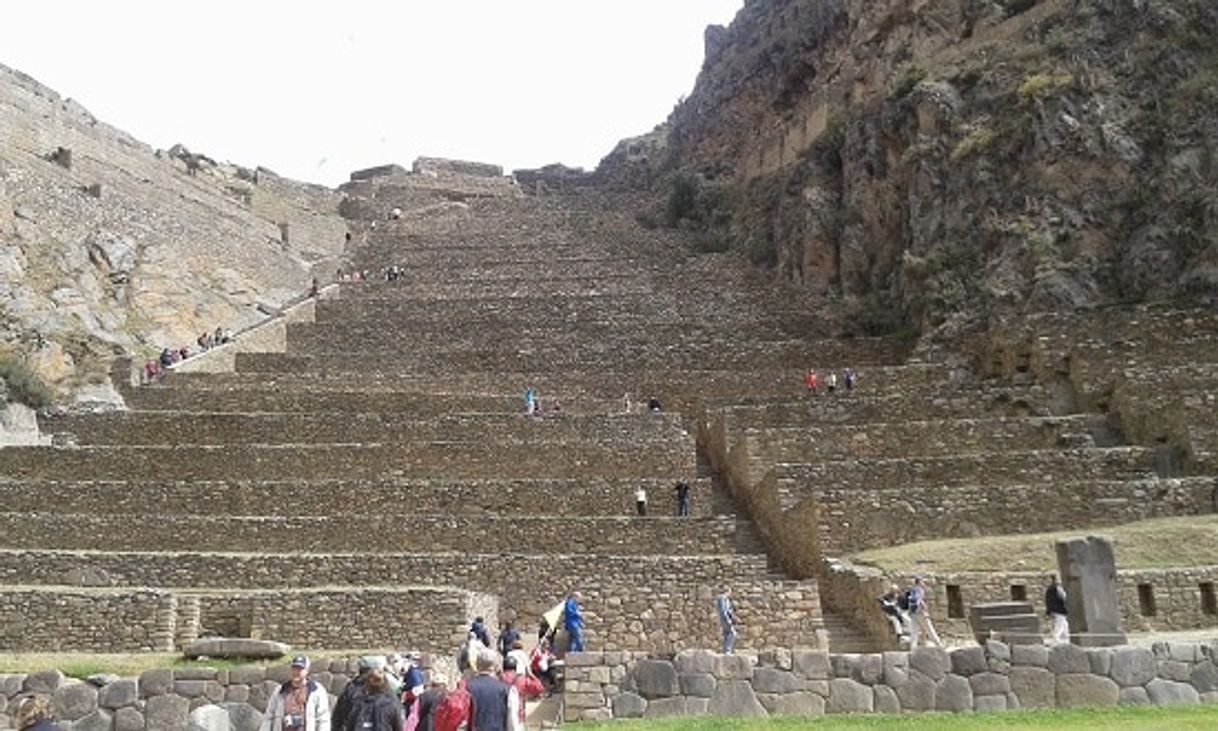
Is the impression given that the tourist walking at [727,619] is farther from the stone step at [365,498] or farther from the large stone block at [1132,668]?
the large stone block at [1132,668]

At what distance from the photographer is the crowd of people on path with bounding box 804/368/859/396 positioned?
29.2 m

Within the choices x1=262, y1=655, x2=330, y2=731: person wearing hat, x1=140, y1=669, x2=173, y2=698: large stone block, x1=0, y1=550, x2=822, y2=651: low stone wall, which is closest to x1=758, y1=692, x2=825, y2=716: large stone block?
x1=262, y1=655, x2=330, y2=731: person wearing hat

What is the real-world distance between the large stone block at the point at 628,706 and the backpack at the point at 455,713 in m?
4.34

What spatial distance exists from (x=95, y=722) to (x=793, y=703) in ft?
24.7

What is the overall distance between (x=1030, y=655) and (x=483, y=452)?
15.8 m

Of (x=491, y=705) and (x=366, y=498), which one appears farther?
(x=366, y=498)

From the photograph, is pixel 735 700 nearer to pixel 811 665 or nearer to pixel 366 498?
pixel 811 665

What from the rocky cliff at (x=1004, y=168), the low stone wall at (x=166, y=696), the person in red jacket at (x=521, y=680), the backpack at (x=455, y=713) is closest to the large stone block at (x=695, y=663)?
the person in red jacket at (x=521, y=680)

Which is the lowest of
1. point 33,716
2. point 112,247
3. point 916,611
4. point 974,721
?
point 974,721

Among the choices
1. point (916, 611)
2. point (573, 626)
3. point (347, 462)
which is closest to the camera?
point (916, 611)

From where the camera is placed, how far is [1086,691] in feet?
38.6

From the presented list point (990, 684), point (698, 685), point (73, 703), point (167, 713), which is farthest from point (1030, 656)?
point (73, 703)

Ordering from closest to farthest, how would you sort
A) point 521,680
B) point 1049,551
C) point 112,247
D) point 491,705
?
point 491,705, point 521,680, point 1049,551, point 112,247

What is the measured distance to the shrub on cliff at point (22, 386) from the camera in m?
29.0
